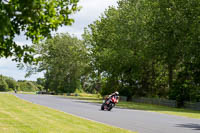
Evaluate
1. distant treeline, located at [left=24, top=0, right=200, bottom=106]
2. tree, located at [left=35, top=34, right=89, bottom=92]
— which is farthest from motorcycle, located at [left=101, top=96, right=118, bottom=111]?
tree, located at [left=35, top=34, right=89, bottom=92]

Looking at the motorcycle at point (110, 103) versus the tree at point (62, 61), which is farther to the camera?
the tree at point (62, 61)

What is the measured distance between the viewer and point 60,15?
7.60 m

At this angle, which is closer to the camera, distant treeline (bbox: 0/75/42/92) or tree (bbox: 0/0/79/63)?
tree (bbox: 0/0/79/63)

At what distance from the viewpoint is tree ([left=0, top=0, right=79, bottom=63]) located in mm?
6695

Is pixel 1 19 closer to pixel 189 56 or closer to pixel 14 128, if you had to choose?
pixel 14 128

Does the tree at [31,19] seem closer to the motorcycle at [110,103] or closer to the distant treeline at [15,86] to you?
the motorcycle at [110,103]

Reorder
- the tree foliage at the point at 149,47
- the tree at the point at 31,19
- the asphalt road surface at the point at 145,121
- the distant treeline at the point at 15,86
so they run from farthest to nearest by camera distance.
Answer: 1. the distant treeline at the point at 15,86
2. the tree foliage at the point at 149,47
3. the asphalt road surface at the point at 145,121
4. the tree at the point at 31,19

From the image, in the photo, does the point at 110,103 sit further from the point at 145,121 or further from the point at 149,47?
the point at 149,47

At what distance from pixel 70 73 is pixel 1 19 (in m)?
102

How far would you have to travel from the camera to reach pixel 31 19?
277 inches

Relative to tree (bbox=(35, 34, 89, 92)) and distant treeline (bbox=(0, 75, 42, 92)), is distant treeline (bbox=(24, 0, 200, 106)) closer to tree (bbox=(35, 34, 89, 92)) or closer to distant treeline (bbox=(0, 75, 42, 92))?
tree (bbox=(35, 34, 89, 92))

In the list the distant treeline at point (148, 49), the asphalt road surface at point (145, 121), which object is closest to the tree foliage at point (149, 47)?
the distant treeline at point (148, 49)

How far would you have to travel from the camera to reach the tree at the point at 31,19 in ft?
22.0

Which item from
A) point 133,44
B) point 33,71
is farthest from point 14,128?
point 33,71
